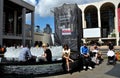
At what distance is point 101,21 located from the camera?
175ft

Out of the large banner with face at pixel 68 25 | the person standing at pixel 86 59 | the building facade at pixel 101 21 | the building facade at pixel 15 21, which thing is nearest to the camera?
the person standing at pixel 86 59

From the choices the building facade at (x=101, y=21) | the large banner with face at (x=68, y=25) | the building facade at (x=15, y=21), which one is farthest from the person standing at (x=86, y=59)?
the building facade at (x=101, y=21)

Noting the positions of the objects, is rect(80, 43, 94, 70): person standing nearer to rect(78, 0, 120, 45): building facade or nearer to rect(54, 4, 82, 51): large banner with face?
rect(54, 4, 82, 51): large banner with face

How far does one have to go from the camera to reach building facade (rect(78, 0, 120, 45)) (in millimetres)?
49469

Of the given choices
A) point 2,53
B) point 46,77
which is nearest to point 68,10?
point 46,77

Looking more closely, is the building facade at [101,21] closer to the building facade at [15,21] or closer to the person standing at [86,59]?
the building facade at [15,21]

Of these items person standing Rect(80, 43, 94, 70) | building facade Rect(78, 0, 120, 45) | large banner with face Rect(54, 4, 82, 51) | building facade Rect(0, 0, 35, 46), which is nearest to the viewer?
person standing Rect(80, 43, 94, 70)

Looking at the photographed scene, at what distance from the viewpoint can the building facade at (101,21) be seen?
162 ft

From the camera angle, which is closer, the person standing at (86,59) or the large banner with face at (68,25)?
the person standing at (86,59)

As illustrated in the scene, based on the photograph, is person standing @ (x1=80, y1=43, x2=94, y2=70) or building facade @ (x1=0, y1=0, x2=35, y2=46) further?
building facade @ (x1=0, y1=0, x2=35, y2=46)

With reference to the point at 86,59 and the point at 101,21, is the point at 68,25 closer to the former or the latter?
the point at 86,59

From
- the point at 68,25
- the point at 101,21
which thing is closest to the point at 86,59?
the point at 68,25

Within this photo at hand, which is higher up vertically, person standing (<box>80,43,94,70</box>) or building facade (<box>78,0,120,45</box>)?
building facade (<box>78,0,120,45</box>)

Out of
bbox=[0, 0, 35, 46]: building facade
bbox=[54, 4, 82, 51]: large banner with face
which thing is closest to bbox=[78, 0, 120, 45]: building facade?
bbox=[0, 0, 35, 46]: building facade
